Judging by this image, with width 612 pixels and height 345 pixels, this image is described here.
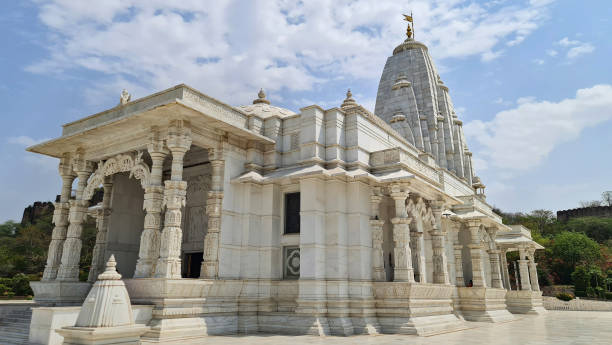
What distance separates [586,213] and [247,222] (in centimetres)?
8522

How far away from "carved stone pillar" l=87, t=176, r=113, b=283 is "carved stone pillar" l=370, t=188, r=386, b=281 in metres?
10.1

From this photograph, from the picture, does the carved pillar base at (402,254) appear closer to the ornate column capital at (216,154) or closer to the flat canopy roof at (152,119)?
the flat canopy roof at (152,119)

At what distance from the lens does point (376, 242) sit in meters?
13.9

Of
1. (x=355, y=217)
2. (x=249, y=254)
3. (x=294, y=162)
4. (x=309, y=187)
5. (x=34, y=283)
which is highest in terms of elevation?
(x=294, y=162)

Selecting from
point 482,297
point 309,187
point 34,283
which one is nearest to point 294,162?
point 309,187

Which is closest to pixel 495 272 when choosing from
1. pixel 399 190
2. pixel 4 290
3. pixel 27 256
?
pixel 399 190

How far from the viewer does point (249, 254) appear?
45.9ft

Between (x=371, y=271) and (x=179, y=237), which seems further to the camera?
(x=371, y=271)

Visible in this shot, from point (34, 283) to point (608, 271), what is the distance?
176 ft

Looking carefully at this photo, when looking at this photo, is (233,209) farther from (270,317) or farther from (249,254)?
(270,317)

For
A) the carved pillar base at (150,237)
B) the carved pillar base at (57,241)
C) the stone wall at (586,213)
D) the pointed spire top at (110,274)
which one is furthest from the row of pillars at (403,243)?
the stone wall at (586,213)

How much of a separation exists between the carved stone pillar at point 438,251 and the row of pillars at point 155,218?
327 inches

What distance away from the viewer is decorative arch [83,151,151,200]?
1358cm

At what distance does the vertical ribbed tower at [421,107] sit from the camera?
96.6 ft
